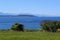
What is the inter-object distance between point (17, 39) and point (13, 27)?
11.4m

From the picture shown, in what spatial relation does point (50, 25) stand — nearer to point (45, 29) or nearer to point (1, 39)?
point (45, 29)

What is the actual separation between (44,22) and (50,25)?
106 centimetres

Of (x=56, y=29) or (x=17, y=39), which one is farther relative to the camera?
(x=56, y=29)

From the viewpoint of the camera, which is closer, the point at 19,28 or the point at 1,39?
the point at 1,39

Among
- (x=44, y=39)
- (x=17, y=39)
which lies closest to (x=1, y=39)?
(x=17, y=39)

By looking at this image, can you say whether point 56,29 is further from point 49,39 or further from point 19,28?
point 49,39

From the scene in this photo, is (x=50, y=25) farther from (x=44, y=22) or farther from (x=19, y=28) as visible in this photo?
(x=19, y=28)

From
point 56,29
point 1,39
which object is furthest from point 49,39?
point 56,29

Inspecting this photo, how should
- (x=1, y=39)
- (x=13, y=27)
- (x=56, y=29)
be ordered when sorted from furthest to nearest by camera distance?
(x=13, y=27), (x=56, y=29), (x=1, y=39)

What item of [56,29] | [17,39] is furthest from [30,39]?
[56,29]

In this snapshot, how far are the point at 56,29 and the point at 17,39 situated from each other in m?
10.4

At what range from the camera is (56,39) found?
54.9 feet

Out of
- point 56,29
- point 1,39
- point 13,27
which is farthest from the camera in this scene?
point 13,27

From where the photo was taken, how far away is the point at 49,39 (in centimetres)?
1659
